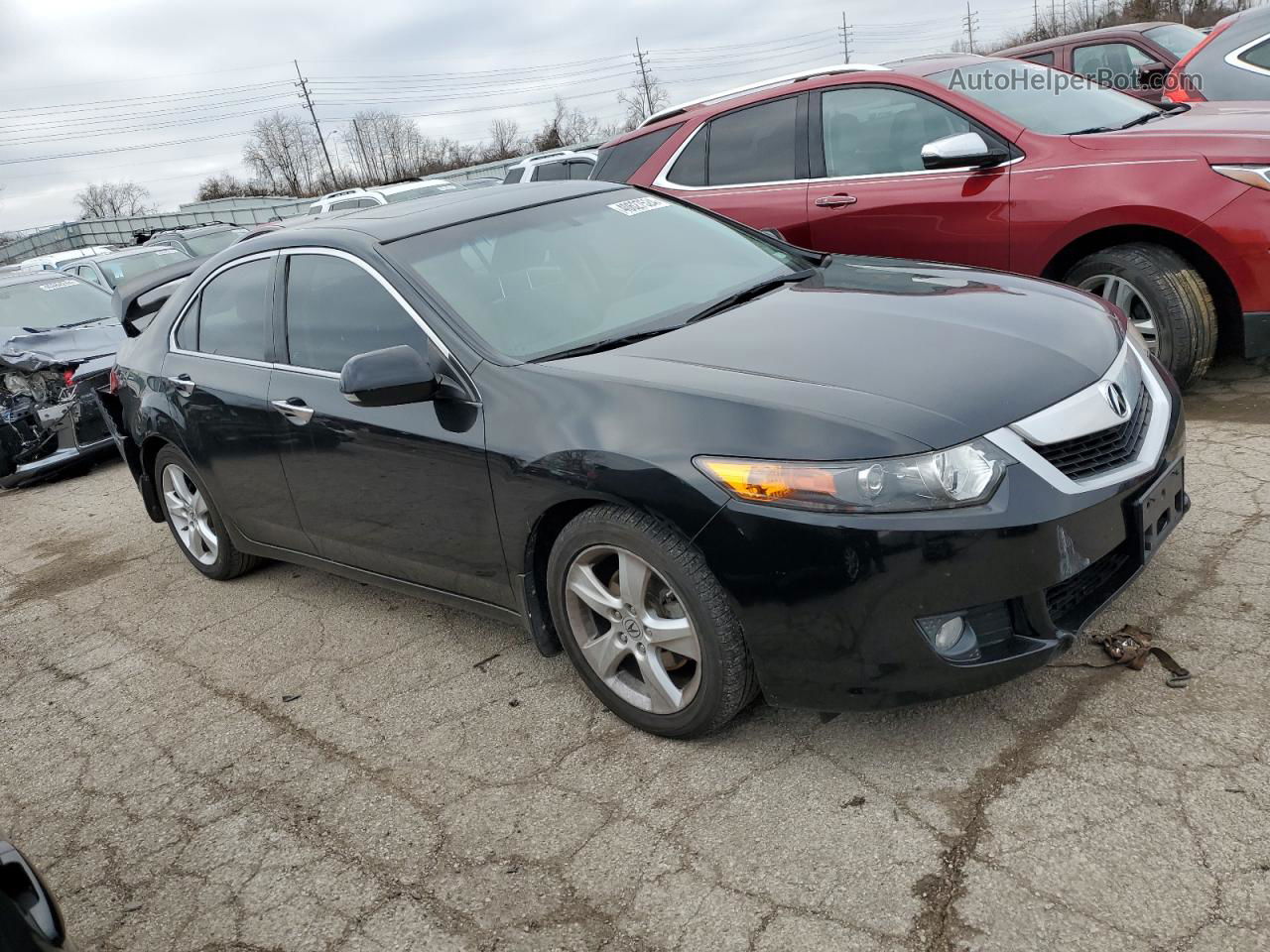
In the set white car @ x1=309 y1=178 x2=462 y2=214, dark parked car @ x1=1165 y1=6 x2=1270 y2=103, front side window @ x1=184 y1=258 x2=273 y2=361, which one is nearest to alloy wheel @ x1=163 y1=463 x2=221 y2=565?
front side window @ x1=184 y1=258 x2=273 y2=361

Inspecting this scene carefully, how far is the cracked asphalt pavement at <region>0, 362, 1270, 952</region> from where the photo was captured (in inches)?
90.0

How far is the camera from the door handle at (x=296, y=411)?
3.77 metres

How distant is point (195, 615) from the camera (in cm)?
471

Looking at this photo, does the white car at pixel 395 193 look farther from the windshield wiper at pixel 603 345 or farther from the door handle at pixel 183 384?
the windshield wiper at pixel 603 345

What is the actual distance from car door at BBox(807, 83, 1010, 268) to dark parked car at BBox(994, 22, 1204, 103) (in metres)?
5.96

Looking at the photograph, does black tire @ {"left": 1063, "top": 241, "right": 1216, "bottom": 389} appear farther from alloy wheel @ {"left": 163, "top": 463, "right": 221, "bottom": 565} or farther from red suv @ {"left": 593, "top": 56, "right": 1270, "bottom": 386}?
alloy wheel @ {"left": 163, "top": 463, "right": 221, "bottom": 565}

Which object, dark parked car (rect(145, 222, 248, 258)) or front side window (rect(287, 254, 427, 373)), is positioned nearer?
front side window (rect(287, 254, 427, 373))

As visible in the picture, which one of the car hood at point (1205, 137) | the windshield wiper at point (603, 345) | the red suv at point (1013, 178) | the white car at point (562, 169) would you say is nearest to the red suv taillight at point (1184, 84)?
the red suv at point (1013, 178)

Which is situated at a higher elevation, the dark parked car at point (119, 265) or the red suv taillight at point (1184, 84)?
the red suv taillight at point (1184, 84)

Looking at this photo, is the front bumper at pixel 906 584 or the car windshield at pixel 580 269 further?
the car windshield at pixel 580 269

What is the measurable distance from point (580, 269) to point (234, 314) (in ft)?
5.30

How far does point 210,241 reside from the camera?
17.3 metres

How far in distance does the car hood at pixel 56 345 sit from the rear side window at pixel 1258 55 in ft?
27.5

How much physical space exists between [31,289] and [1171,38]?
11.3 m
